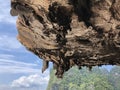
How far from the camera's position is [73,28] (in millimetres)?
4684

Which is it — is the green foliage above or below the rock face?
below

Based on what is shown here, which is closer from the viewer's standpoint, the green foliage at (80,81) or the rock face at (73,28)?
the rock face at (73,28)

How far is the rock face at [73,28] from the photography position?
14.6 feet

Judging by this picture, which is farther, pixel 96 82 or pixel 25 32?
pixel 96 82

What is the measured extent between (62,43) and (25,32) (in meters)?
0.65

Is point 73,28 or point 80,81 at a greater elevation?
point 73,28

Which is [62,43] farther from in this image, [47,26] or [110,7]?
[110,7]

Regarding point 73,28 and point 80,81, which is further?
point 80,81

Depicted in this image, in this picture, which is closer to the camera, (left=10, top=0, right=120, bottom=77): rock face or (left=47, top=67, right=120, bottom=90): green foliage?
(left=10, top=0, right=120, bottom=77): rock face

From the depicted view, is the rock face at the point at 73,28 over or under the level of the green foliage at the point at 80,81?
over

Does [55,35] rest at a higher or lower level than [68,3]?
lower

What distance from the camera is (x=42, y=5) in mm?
4574

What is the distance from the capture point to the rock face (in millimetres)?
4461

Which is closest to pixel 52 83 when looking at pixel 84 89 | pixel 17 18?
pixel 84 89
